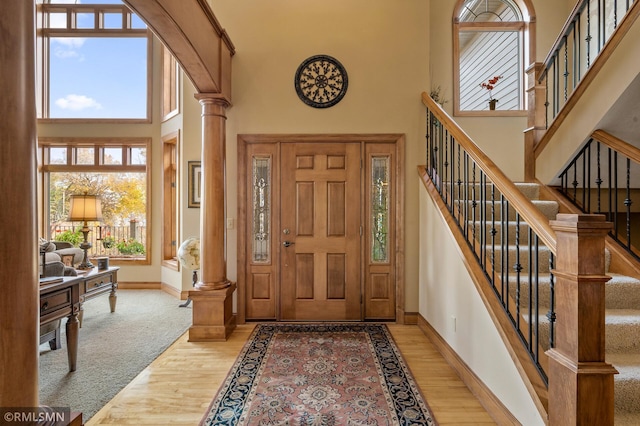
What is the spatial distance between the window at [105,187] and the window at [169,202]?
0.36 m

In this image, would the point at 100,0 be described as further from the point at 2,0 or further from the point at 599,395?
the point at 599,395

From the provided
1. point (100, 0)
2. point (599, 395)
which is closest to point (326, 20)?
point (599, 395)

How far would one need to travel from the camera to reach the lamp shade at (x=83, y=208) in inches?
136

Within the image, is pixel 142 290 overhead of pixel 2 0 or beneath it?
beneath

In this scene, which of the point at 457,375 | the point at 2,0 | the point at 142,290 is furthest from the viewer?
the point at 142,290

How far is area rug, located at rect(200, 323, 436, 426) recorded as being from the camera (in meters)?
1.99

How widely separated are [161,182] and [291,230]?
2827 mm

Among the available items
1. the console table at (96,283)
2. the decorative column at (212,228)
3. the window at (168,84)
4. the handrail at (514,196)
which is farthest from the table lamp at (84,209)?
the handrail at (514,196)

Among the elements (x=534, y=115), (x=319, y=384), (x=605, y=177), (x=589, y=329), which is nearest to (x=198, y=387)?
(x=319, y=384)

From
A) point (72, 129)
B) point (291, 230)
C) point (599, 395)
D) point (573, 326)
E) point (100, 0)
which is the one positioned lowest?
point (599, 395)

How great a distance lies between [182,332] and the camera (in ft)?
11.1

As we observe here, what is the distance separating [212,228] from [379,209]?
1824mm

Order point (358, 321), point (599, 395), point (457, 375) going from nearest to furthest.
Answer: point (599, 395), point (457, 375), point (358, 321)

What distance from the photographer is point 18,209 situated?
1.03 metres
